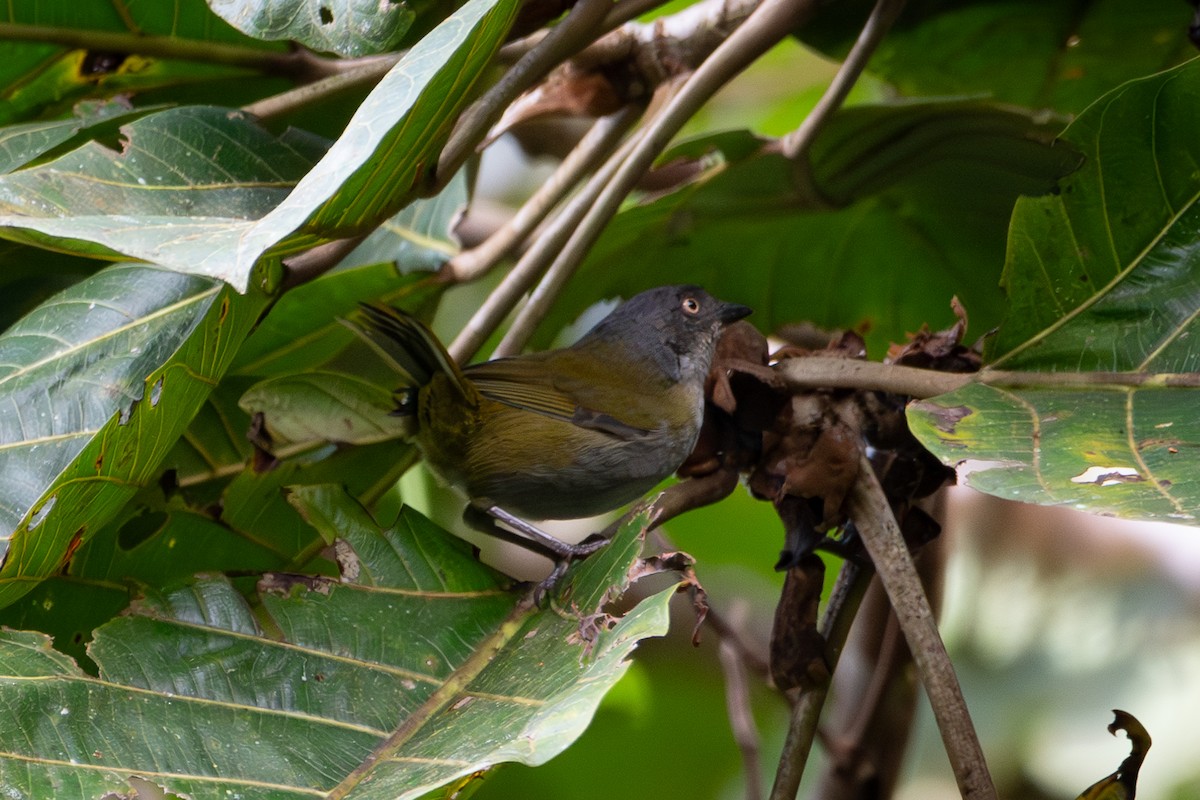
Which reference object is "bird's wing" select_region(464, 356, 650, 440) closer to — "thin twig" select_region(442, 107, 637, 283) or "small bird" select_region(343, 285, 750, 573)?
"small bird" select_region(343, 285, 750, 573)

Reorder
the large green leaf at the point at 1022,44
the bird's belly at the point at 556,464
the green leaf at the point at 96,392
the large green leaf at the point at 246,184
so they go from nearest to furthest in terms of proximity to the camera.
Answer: the large green leaf at the point at 246,184, the green leaf at the point at 96,392, the bird's belly at the point at 556,464, the large green leaf at the point at 1022,44

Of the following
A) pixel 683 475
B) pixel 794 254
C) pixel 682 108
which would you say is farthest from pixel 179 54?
pixel 794 254

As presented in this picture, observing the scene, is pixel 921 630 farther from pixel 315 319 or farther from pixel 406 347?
pixel 315 319

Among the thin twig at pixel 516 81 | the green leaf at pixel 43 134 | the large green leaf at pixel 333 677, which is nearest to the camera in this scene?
the large green leaf at pixel 333 677

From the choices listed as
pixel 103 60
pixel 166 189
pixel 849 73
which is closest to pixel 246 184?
pixel 166 189

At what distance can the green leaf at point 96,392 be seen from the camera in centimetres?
151

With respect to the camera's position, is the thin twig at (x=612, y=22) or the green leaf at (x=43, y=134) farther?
the thin twig at (x=612, y=22)

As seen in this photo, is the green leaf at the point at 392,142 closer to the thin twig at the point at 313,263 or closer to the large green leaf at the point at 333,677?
the thin twig at the point at 313,263

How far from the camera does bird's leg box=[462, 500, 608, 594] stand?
6.19 feet

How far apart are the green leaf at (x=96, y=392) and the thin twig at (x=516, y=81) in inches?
14.5

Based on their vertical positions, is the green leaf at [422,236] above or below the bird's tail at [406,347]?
above

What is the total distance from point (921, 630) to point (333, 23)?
1266mm

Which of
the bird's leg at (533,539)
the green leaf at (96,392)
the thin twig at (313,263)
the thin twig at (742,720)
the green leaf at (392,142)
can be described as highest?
the green leaf at (392,142)

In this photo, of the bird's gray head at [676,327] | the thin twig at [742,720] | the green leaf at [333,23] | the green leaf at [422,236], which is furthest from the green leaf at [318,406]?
the thin twig at [742,720]
